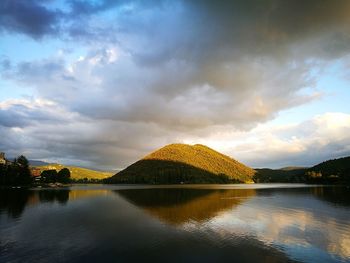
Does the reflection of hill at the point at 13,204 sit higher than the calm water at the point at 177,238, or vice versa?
the reflection of hill at the point at 13,204

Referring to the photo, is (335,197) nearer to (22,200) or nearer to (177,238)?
(177,238)

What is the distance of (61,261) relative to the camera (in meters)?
32.7

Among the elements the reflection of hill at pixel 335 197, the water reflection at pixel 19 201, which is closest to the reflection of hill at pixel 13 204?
the water reflection at pixel 19 201

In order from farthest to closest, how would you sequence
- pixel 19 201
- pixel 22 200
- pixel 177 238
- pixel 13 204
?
pixel 22 200 < pixel 19 201 < pixel 13 204 < pixel 177 238

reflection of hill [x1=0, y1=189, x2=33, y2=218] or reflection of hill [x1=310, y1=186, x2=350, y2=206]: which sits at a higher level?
reflection of hill [x1=310, y1=186, x2=350, y2=206]

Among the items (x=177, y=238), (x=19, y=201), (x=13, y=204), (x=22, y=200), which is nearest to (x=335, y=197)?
(x=177, y=238)

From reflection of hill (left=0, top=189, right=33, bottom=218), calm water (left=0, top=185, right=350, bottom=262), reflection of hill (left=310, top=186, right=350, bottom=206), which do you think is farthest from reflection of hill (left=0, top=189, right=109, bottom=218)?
reflection of hill (left=310, top=186, right=350, bottom=206)

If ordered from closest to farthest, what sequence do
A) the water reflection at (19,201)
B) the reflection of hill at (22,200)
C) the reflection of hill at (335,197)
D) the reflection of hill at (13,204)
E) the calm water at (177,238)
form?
1. the calm water at (177,238)
2. the reflection of hill at (13,204)
3. the water reflection at (19,201)
4. the reflection of hill at (22,200)
5. the reflection of hill at (335,197)

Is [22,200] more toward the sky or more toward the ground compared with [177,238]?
more toward the sky

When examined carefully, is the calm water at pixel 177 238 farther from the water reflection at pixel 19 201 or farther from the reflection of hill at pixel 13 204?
the water reflection at pixel 19 201

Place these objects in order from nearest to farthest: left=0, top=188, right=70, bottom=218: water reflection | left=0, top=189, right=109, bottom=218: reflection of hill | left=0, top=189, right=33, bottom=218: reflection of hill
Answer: left=0, top=189, right=33, bottom=218: reflection of hill < left=0, top=188, right=70, bottom=218: water reflection < left=0, top=189, right=109, bottom=218: reflection of hill

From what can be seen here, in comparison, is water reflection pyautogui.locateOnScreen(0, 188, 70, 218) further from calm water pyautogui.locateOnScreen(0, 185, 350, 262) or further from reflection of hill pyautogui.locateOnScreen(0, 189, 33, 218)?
calm water pyautogui.locateOnScreen(0, 185, 350, 262)

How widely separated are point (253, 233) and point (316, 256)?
14.6 m

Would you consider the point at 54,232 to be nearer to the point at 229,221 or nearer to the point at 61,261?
the point at 61,261
